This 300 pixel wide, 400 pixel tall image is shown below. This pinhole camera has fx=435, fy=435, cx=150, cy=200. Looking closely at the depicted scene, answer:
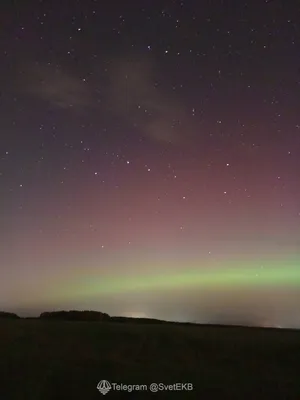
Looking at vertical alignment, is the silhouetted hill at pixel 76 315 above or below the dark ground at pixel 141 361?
above

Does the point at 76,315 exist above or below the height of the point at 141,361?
above

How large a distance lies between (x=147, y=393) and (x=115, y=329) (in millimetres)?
5753

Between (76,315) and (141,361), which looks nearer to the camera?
(141,361)

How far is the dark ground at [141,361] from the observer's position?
30.8 feet

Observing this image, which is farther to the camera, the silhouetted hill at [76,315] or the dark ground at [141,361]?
the silhouetted hill at [76,315]

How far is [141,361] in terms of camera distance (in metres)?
11.3

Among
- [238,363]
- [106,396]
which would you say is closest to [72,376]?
[106,396]

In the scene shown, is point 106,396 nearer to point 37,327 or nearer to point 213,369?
point 213,369

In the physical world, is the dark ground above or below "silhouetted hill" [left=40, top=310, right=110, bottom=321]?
below

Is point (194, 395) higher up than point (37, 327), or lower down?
lower down

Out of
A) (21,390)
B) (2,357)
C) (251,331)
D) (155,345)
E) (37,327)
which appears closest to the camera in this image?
(21,390)

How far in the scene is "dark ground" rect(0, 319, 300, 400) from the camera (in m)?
9.38

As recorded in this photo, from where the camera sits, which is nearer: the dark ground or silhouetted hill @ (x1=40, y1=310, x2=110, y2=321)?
the dark ground

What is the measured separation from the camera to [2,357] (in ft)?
35.9
